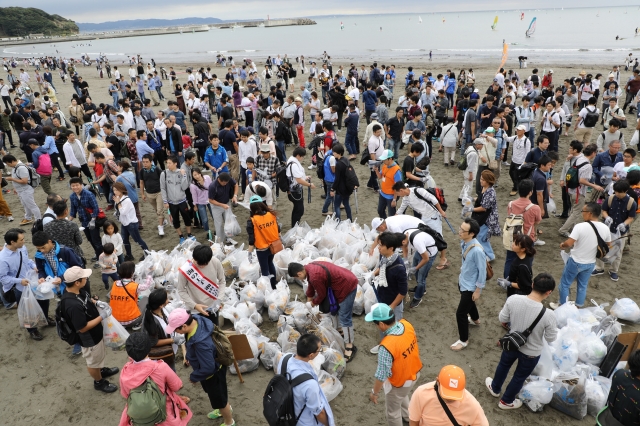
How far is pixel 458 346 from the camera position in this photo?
16.4 feet

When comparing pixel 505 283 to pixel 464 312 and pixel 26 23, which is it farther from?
pixel 26 23

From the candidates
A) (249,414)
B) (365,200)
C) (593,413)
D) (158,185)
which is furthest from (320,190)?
(593,413)

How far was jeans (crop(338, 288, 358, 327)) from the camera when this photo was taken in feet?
15.2

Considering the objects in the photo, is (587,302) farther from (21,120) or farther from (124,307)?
(21,120)

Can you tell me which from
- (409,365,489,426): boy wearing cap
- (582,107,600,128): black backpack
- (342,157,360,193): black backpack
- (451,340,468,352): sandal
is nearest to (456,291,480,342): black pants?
(451,340,468,352): sandal

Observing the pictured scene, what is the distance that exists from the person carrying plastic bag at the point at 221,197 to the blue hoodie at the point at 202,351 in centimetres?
367

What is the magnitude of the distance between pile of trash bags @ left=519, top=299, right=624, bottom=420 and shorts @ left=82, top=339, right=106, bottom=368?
466 centimetres

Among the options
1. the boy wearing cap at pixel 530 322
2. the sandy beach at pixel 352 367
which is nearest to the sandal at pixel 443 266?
the sandy beach at pixel 352 367

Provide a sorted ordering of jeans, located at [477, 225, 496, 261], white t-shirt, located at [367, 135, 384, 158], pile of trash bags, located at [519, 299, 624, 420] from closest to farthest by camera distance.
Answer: pile of trash bags, located at [519, 299, 624, 420], jeans, located at [477, 225, 496, 261], white t-shirt, located at [367, 135, 384, 158]

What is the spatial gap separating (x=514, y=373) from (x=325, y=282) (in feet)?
7.11

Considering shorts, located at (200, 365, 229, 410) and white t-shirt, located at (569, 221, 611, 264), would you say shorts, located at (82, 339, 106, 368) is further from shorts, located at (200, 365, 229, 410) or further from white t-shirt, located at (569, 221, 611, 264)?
white t-shirt, located at (569, 221, 611, 264)

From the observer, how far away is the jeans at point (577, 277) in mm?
5074

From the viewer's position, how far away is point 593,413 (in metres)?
3.96

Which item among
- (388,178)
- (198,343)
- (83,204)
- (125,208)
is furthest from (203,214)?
(198,343)
